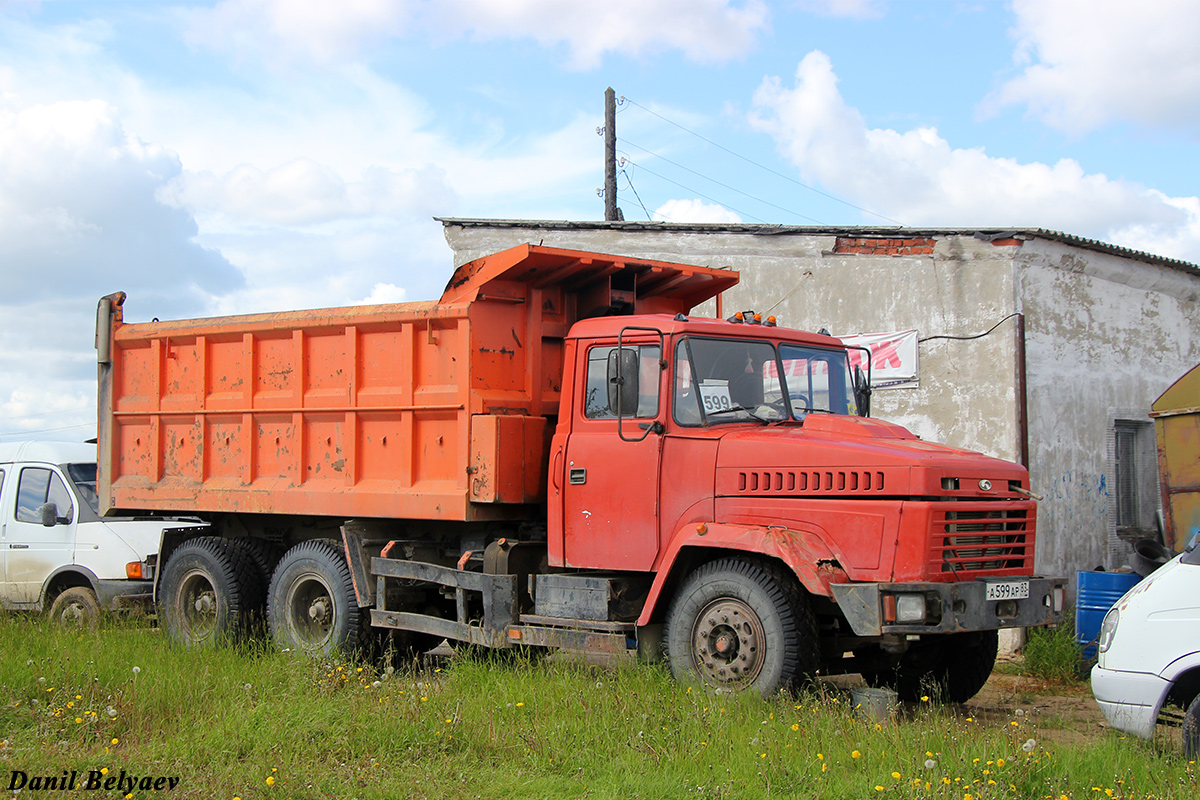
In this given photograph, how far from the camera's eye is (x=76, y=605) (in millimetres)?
10469

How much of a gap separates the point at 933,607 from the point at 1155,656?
1.16 meters

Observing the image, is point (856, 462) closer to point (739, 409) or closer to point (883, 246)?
point (739, 409)

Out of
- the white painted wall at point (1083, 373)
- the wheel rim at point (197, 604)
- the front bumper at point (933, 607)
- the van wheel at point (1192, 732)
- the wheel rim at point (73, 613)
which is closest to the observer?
the van wheel at point (1192, 732)

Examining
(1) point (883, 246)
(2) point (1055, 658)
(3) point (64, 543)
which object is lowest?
(2) point (1055, 658)

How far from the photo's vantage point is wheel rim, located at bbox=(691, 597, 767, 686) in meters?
6.85

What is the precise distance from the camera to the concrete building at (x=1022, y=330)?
37.4 ft

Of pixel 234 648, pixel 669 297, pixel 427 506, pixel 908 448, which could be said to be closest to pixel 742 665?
pixel 908 448

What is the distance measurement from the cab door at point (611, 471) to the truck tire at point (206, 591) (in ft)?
11.9

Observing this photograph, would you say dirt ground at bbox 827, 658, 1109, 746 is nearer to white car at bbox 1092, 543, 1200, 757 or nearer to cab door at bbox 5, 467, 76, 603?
white car at bbox 1092, 543, 1200, 757

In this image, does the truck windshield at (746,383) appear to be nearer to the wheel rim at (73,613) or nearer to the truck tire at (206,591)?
the truck tire at (206,591)

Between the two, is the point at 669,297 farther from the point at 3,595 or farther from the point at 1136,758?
the point at 3,595

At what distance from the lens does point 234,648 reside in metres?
9.04

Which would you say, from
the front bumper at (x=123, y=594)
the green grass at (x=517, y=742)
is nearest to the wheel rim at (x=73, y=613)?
the front bumper at (x=123, y=594)

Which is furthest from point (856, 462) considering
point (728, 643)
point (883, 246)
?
point (883, 246)
